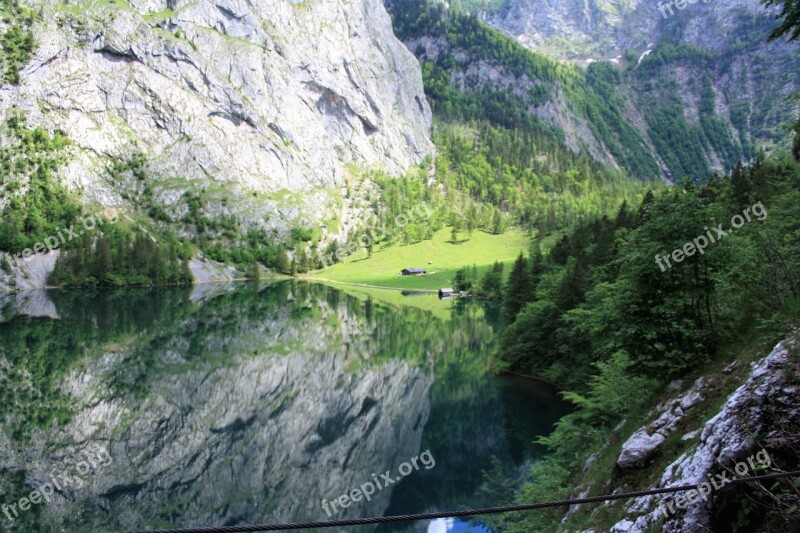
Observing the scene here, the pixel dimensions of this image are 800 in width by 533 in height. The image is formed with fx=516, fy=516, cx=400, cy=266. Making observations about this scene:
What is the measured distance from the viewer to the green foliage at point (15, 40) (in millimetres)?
166750

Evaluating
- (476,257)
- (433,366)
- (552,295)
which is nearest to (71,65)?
(476,257)

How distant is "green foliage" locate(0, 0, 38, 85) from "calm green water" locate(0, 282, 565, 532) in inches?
5403

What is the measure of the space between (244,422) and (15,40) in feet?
650

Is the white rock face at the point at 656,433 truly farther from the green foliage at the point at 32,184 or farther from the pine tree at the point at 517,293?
the green foliage at the point at 32,184

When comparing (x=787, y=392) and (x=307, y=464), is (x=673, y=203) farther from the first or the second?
(x=307, y=464)

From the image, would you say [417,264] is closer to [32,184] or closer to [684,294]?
[32,184]

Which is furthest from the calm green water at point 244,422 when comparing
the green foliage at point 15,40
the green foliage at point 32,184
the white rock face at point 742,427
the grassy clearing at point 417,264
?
the green foliage at point 15,40

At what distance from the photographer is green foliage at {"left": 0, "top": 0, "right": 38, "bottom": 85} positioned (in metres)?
167

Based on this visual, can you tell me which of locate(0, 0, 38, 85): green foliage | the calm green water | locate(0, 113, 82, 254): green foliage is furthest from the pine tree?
locate(0, 0, 38, 85): green foliage

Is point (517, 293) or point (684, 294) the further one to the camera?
point (517, 293)

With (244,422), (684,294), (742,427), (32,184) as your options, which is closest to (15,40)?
(32,184)

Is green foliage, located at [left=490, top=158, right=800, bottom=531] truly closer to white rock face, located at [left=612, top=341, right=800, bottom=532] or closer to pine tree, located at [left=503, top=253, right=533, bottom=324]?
white rock face, located at [left=612, top=341, right=800, bottom=532]

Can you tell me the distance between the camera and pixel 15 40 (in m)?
173

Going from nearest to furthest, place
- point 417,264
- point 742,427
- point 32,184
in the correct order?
point 742,427
point 32,184
point 417,264
